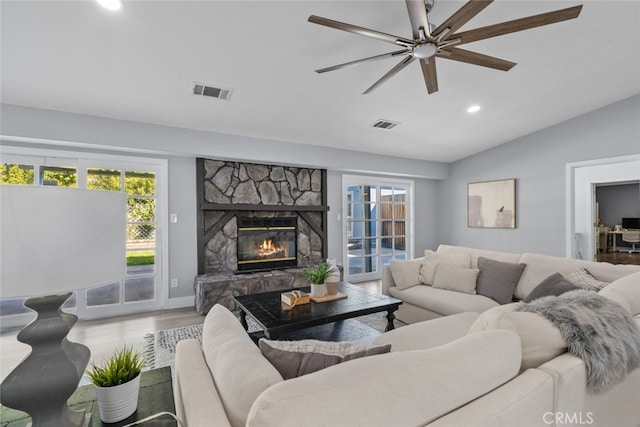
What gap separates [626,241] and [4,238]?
7.21 metres

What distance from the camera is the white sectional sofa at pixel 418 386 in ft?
2.39

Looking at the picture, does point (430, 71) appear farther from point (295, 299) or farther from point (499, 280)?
point (295, 299)

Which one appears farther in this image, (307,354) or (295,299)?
(295,299)

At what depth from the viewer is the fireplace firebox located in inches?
177

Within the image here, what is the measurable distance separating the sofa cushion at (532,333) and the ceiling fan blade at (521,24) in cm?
158

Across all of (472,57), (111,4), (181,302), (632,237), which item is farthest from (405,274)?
(632,237)

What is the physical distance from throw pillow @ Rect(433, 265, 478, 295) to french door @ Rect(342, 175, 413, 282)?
2408 mm

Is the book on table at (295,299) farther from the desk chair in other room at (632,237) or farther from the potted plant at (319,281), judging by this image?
the desk chair in other room at (632,237)

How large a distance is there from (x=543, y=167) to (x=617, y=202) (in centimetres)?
141

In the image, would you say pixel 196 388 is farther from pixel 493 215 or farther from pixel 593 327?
pixel 493 215

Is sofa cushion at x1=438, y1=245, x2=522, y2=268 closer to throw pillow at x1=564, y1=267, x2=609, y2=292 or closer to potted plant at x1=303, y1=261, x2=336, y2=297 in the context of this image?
throw pillow at x1=564, y1=267, x2=609, y2=292

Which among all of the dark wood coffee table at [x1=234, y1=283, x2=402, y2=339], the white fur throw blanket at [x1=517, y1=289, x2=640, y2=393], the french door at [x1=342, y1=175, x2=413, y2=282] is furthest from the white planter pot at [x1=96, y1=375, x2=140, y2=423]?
the french door at [x1=342, y1=175, x2=413, y2=282]

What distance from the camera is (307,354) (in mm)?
1020

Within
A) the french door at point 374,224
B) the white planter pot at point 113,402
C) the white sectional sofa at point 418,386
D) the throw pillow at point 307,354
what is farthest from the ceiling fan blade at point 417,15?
the french door at point 374,224
